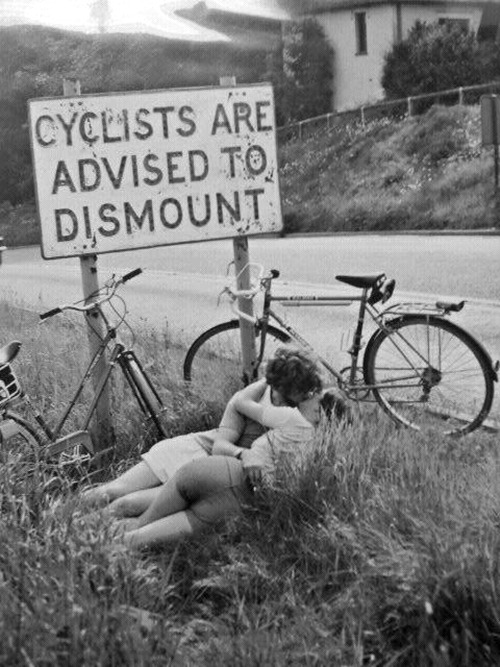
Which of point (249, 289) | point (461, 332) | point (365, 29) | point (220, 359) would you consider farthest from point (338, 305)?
point (365, 29)

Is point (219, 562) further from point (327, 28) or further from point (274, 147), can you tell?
point (327, 28)

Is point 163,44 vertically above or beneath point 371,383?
above

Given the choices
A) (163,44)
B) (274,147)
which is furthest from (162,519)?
(163,44)

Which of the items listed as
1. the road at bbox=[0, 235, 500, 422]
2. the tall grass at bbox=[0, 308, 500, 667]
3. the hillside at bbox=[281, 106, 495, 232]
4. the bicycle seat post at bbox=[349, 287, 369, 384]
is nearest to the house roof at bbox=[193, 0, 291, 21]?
the hillside at bbox=[281, 106, 495, 232]

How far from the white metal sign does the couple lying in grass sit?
4.33 ft

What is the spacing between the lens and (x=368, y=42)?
4553 centimetres

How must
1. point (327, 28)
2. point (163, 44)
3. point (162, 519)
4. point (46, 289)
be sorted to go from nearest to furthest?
1. point (162, 519)
2. point (46, 289)
3. point (327, 28)
4. point (163, 44)

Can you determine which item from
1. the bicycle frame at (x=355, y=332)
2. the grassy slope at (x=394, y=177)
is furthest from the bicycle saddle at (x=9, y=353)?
the grassy slope at (x=394, y=177)

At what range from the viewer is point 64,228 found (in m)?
6.05

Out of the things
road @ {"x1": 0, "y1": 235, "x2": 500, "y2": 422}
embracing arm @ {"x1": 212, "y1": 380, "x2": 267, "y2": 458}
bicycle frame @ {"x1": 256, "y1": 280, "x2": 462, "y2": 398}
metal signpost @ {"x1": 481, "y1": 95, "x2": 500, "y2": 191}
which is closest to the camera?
embracing arm @ {"x1": 212, "y1": 380, "x2": 267, "y2": 458}

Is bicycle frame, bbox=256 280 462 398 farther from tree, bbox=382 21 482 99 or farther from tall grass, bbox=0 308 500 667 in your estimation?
tree, bbox=382 21 482 99

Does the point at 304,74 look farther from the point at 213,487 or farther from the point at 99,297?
the point at 213,487

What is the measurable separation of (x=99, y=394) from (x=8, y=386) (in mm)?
701

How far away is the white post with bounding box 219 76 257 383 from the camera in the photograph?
6.67 m
